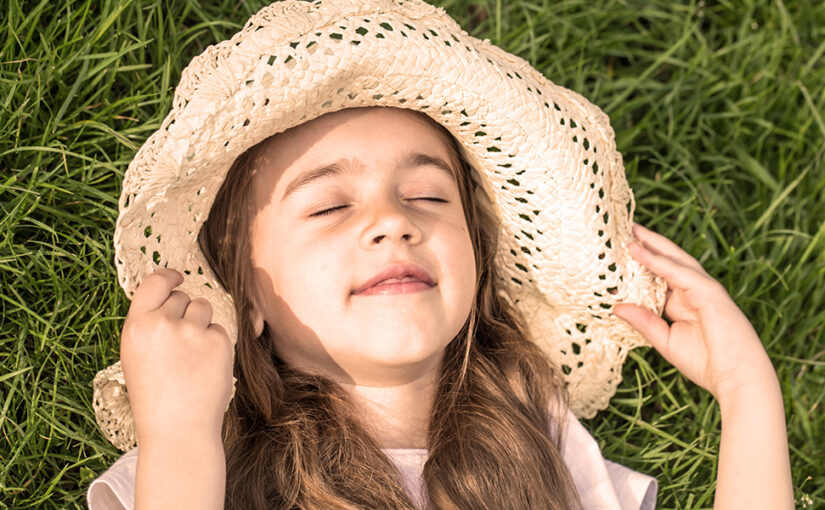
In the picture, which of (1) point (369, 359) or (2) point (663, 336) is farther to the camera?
(2) point (663, 336)

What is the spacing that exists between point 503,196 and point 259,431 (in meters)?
0.77

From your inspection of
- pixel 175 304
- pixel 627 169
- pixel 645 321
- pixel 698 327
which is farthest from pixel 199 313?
pixel 627 169

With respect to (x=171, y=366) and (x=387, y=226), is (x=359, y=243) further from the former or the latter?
(x=171, y=366)

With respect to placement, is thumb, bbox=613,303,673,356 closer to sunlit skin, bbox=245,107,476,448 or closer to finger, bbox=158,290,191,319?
sunlit skin, bbox=245,107,476,448

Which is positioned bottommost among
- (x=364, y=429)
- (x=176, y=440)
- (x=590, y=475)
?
(x=590, y=475)

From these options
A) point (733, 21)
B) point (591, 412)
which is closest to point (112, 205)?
point (591, 412)

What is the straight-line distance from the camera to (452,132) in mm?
1957

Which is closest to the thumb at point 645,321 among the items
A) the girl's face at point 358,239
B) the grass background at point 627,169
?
the grass background at point 627,169

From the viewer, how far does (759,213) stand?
8.65 ft

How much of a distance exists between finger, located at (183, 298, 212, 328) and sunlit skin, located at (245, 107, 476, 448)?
170 millimetres

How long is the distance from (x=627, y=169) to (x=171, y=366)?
151 centimetres

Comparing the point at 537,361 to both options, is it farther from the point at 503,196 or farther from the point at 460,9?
the point at 460,9

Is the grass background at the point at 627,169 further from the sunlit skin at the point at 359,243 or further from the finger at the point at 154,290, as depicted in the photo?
the sunlit skin at the point at 359,243

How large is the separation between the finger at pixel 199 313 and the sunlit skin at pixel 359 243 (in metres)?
0.17
